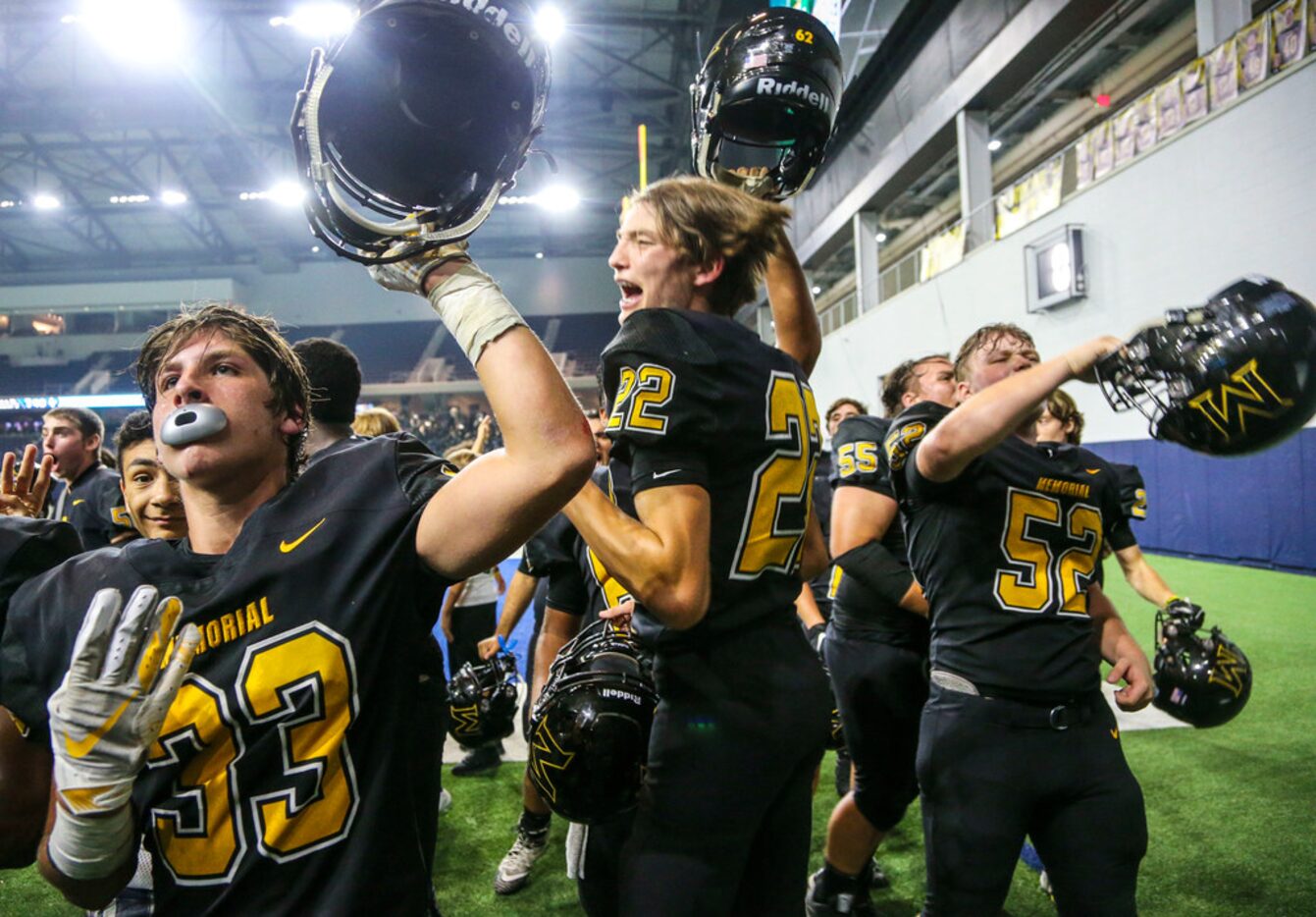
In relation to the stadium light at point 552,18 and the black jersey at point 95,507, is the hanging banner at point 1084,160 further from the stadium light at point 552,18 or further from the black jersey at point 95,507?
the black jersey at point 95,507

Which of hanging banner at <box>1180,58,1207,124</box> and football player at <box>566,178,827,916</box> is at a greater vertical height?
hanging banner at <box>1180,58,1207,124</box>

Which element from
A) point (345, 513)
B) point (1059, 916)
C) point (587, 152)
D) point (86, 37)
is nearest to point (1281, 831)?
point (1059, 916)

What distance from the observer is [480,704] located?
365 centimetres

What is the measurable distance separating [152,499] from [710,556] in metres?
1.93

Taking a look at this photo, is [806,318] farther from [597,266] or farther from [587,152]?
[597,266]

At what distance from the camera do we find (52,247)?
103ft

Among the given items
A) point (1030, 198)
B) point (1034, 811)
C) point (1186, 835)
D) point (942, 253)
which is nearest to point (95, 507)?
point (1034, 811)

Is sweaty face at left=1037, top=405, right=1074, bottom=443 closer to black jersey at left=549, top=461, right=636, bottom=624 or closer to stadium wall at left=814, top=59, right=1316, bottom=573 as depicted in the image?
black jersey at left=549, top=461, right=636, bottom=624

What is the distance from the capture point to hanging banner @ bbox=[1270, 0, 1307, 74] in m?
8.09

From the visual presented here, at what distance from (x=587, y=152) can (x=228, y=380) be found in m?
23.9

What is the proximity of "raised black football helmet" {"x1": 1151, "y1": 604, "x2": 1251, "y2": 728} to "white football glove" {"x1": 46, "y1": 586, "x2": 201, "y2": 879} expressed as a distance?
115 inches

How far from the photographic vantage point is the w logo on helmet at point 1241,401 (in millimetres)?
1523

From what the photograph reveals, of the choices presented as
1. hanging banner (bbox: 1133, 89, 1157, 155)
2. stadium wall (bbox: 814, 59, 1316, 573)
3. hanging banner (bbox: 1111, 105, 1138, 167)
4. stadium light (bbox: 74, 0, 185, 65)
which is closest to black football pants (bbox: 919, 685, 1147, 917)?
stadium wall (bbox: 814, 59, 1316, 573)

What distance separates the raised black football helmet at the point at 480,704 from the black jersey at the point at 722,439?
90.3 inches
